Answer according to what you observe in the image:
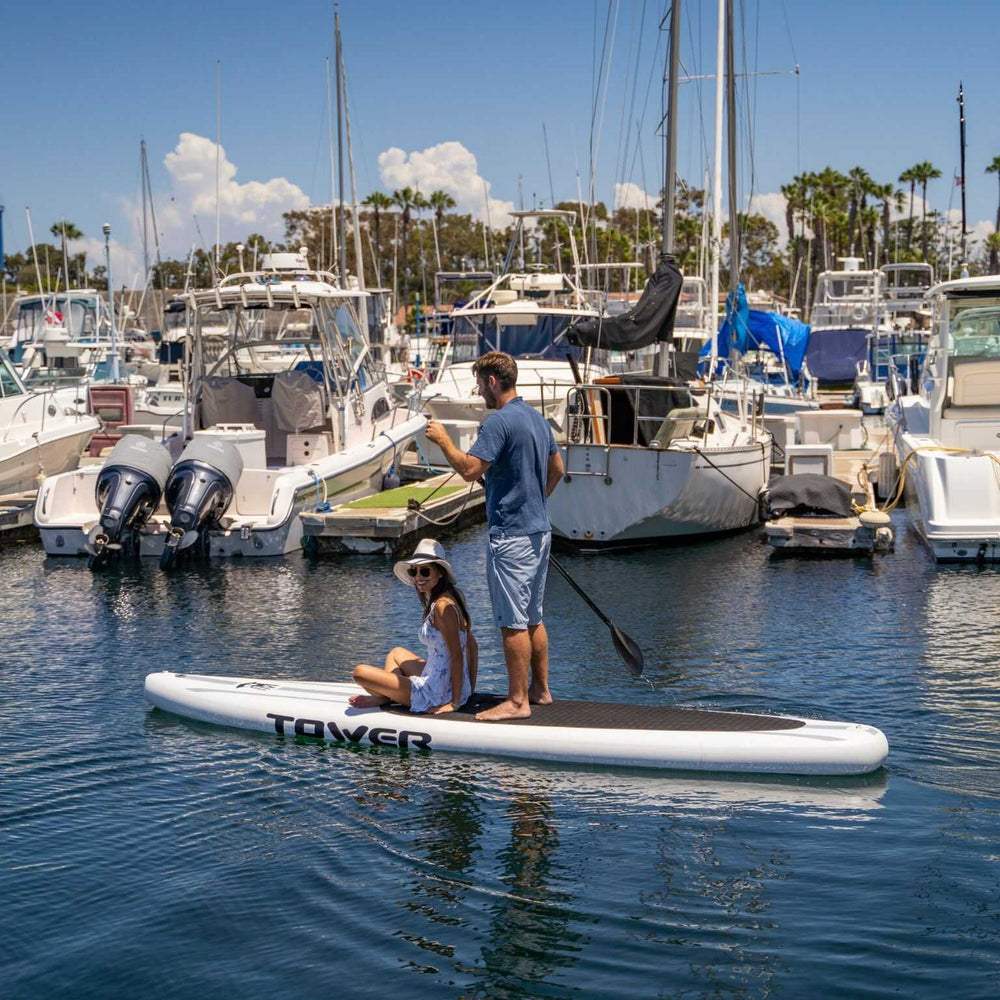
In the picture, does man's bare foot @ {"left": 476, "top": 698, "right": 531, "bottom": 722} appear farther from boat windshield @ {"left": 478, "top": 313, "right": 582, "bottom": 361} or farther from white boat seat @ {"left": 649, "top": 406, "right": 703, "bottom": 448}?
boat windshield @ {"left": 478, "top": 313, "right": 582, "bottom": 361}

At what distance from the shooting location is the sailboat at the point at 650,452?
1612cm

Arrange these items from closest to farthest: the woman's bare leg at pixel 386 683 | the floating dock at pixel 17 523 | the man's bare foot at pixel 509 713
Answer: the man's bare foot at pixel 509 713
the woman's bare leg at pixel 386 683
the floating dock at pixel 17 523

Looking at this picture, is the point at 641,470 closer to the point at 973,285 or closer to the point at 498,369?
the point at 973,285

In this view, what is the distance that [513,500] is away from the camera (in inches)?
310

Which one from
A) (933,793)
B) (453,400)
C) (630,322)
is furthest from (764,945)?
(453,400)

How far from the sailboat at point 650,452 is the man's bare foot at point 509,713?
7.73 meters

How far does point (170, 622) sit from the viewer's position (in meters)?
12.7

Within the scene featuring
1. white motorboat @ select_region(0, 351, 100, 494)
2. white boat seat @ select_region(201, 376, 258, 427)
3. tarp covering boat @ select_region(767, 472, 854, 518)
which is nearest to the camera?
tarp covering boat @ select_region(767, 472, 854, 518)

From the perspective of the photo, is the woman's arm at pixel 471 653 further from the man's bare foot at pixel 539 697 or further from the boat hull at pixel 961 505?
the boat hull at pixel 961 505

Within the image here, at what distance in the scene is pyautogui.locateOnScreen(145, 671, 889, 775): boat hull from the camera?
7679 mm

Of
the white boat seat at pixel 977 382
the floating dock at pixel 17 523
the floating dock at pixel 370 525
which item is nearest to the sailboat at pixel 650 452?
the floating dock at pixel 370 525

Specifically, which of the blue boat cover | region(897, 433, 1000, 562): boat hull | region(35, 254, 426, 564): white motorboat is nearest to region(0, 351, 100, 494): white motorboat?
region(35, 254, 426, 564): white motorboat

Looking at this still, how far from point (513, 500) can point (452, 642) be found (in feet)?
3.15

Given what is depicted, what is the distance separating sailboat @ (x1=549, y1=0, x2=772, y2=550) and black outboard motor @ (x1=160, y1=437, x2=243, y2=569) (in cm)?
386
